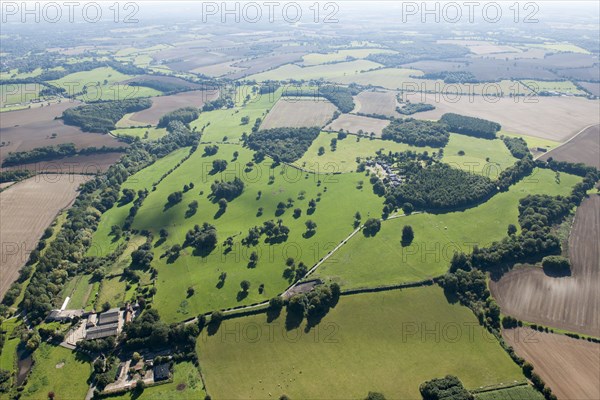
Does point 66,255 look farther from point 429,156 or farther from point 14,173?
point 429,156

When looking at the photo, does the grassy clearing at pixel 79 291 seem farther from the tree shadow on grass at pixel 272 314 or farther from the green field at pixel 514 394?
the green field at pixel 514 394

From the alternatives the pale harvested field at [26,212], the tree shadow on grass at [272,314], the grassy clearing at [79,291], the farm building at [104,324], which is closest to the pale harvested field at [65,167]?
the pale harvested field at [26,212]

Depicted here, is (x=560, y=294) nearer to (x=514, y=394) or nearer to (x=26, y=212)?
(x=514, y=394)

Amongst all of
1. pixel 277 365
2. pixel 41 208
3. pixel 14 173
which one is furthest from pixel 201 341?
pixel 14 173

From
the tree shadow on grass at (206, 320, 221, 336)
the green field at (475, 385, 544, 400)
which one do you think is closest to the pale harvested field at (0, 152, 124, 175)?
the tree shadow on grass at (206, 320, 221, 336)

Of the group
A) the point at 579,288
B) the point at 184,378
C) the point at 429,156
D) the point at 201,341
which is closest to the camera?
the point at 184,378

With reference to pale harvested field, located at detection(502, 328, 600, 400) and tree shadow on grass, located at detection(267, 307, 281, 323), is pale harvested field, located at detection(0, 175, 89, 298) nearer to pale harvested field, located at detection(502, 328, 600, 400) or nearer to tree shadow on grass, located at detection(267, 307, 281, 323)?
tree shadow on grass, located at detection(267, 307, 281, 323)
